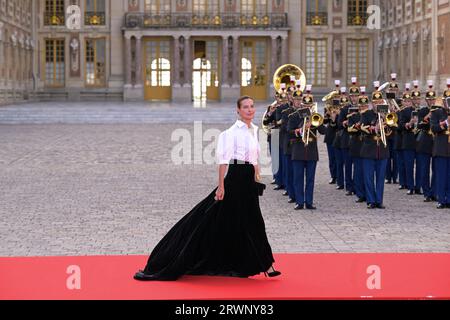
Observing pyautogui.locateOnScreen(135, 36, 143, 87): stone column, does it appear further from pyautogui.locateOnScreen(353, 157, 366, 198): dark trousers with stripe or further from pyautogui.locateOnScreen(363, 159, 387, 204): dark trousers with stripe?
pyautogui.locateOnScreen(363, 159, 387, 204): dark trousers with stripe

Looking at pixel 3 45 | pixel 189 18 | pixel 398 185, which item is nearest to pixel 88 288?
pixel 398 185

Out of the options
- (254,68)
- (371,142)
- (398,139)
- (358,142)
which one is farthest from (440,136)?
(254,68)

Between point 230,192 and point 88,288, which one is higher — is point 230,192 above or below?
above

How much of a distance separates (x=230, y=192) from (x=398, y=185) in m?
9.48

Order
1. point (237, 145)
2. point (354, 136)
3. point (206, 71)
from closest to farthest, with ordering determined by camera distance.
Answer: point (237, 145) → point (354, 136) → point (206, 71)

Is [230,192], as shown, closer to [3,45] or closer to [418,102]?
[418,102]

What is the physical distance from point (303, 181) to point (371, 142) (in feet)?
3.93

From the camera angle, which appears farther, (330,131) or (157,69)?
(157,69)

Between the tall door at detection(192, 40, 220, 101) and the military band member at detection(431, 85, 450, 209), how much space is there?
3961 centimetres

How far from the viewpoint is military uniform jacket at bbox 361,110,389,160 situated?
15.3m

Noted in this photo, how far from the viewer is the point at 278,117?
57.4ft

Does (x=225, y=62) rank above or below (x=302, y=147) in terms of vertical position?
above

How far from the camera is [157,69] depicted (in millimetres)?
54594

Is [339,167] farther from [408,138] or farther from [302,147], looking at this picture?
[302,147]
